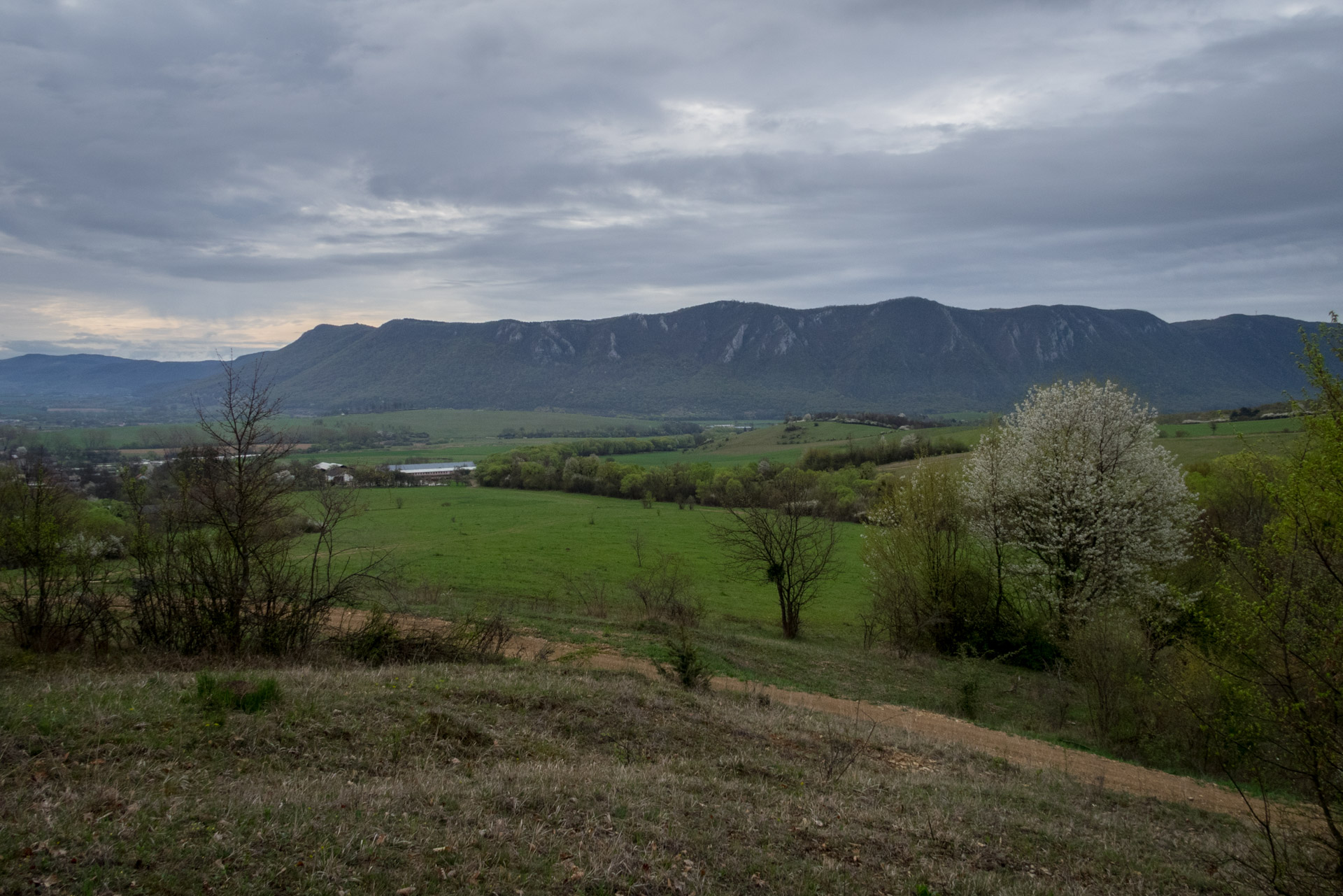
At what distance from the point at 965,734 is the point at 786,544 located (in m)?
14.2

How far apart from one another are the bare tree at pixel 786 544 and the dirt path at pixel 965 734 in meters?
11.3

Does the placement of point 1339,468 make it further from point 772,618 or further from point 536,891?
point 772,618

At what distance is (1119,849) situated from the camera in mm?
8977

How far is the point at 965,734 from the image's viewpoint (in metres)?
16.3

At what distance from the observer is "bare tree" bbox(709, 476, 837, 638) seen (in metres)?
30.1

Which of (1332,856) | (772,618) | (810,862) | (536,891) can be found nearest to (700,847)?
(810,862)

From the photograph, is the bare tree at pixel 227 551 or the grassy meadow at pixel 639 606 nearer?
the bare tree at pixel 227 551

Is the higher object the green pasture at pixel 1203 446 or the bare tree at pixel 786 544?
the green pasture at pixel 1203 446

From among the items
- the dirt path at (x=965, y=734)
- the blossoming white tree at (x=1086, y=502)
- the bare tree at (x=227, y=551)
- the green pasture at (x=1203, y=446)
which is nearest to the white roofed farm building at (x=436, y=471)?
the dirt path at (x=965, y=734)

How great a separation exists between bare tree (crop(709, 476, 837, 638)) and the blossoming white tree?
683cm

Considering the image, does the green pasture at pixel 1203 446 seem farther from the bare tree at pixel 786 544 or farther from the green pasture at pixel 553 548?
the bare tree at pixel 786 544

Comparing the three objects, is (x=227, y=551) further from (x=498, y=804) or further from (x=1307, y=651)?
(x=1307, y=651)

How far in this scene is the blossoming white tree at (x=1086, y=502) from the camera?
1006 inches

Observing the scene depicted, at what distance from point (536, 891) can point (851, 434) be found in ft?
369
